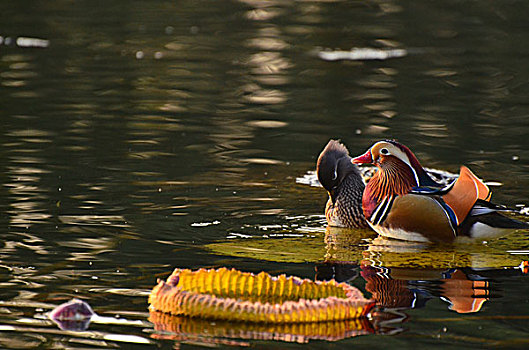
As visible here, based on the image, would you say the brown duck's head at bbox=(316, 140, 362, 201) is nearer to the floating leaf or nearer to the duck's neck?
the duck's neck

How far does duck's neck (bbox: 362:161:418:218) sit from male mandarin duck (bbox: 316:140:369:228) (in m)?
→ 0.36

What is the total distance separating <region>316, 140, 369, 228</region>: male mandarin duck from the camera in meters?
9.72

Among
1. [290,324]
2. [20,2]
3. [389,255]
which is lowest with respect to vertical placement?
[20,2]

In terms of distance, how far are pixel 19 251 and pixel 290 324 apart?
2842mm

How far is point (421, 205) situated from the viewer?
889 centimetres

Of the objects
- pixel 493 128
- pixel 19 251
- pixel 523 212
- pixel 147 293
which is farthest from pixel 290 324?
pixel 493 128

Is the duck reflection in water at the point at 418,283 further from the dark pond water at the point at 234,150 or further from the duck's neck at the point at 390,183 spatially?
the duck's neck at the point at 390,183

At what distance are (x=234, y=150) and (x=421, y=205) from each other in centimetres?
454

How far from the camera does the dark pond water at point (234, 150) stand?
703 centimetres

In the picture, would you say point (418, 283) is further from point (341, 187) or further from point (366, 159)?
point (341, 187)

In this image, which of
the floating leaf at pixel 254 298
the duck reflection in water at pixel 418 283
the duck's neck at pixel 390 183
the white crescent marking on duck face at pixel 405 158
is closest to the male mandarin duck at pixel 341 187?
the duck's neck at pixel 390 183

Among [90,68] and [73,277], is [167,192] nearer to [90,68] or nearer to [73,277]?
[73,277]

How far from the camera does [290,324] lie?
6535 mm

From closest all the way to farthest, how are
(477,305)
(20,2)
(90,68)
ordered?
(477,305) < (90,68) < (20,2)
